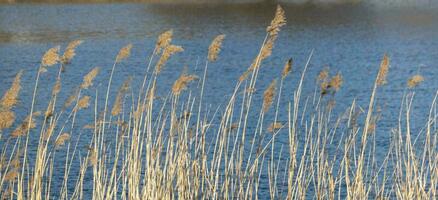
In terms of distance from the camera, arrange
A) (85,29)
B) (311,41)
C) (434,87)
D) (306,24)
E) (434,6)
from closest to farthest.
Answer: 1. (434,87)
2. (311,41)
3. (85,29)
4. (306,24)
5. (434,6)

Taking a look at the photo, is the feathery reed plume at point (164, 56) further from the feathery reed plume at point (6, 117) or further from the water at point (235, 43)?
the water at point (235, 43)

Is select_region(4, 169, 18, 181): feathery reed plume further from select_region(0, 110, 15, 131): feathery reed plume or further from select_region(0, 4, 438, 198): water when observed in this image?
select_region(0, 4, 438, 198): water

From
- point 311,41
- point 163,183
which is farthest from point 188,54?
point 163,183

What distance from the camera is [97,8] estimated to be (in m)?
35.4

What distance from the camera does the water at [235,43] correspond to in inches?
661

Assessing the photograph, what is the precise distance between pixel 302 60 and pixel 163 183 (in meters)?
15.9

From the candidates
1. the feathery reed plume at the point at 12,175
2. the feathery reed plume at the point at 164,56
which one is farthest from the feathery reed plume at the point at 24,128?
the feathery reed plume at the point at 164,56

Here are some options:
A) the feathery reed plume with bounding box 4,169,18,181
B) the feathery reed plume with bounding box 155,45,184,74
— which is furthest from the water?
the feathery reed plume with bounding box 4,169,18,181

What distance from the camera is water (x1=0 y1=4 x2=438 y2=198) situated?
16781 millimetres

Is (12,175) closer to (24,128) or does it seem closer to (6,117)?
(24,128)

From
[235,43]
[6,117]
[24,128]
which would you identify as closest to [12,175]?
[24,128]

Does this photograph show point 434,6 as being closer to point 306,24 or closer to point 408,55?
point 306,24

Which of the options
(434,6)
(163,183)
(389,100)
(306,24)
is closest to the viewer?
(163,183)

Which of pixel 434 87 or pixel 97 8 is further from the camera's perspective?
pixel 97 8
